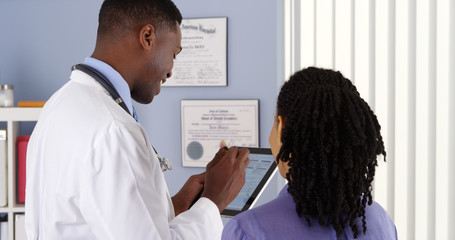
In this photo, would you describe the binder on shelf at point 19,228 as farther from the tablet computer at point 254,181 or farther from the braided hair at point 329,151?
the braided hair at point 329,151

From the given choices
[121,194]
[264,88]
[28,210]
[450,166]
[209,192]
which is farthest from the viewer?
[264,88]

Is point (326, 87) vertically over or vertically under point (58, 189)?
over

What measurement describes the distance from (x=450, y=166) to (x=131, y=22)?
1.50 m

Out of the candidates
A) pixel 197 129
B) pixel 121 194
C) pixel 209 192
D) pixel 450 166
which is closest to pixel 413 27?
pixel 450 166

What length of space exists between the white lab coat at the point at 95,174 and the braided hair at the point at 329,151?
0.86 ft

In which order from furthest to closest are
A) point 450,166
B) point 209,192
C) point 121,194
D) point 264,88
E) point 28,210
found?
point 264,88
point 450,166
point 209,192
point 28,210
point 121,194

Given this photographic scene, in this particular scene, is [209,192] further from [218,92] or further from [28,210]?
[218,92]

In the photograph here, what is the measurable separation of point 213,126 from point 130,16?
4.08ft

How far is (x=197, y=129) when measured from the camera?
2.27m

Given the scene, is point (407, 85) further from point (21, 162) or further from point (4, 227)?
point (4, 227)

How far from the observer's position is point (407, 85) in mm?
2008

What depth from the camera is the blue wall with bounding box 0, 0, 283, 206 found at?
2189 mm

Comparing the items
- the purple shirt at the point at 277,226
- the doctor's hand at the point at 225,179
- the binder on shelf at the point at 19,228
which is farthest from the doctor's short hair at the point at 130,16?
the binder on shelf at the point at 19,228

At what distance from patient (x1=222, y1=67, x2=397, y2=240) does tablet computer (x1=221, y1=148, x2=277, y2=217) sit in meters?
0.42
